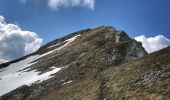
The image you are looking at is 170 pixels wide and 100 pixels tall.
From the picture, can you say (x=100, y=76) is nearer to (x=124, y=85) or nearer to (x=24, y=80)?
(x=124, y=85)

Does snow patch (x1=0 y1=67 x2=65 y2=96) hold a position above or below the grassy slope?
above

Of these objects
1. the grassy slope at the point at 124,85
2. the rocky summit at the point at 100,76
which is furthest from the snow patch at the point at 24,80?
the grassy slope at the point at 124,85

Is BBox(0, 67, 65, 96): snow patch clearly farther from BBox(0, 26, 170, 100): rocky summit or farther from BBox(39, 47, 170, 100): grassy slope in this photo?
BBox(39, 47, 170, 100): grassy slope

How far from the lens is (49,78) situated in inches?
2334

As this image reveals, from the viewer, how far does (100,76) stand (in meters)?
49.4

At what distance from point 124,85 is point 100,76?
28.0 feet

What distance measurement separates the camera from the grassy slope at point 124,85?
122 feet

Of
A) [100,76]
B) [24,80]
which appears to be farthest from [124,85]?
[24,80]

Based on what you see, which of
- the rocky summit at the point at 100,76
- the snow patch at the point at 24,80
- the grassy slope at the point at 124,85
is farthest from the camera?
the snow patch at the point at 24,80

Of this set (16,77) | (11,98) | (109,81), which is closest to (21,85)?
(11,98)

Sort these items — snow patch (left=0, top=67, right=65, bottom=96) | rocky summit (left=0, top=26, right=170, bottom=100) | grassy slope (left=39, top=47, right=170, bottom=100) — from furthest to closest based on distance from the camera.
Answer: snow patch (left=0, top=67, right=65, bottom=96), rocky summit (left=0, top=26, right=170, bottom=100), grassy slope (left=39, top=47, right=170, bottom=100)

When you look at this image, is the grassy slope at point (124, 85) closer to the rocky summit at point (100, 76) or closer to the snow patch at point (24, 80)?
the rocky summit at point (100, 76)

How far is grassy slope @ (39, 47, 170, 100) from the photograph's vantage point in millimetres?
37188

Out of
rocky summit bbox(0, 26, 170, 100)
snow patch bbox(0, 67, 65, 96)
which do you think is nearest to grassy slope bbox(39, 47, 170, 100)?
rocky summit bbox(0, 26, 170, 100)
